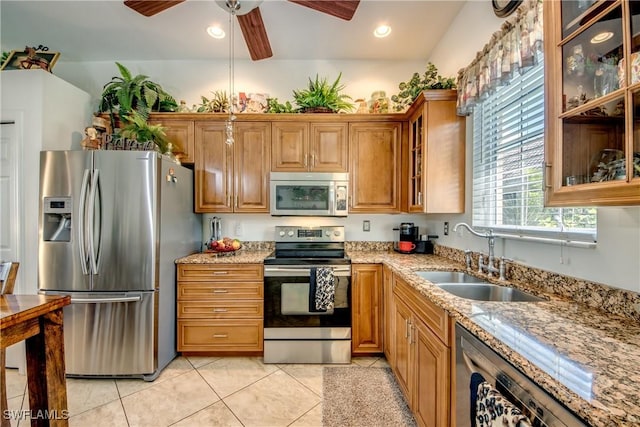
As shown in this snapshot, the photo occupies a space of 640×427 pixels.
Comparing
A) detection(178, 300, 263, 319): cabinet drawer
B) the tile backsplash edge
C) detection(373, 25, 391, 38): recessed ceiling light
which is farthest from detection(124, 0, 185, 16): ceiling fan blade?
the tile backsplash edge

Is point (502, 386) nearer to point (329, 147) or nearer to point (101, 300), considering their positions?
point (329, 147)

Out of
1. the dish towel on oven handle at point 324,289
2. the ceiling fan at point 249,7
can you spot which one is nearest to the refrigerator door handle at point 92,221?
the ceiling fan at point 249,7

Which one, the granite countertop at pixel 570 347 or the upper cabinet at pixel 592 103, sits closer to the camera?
the granite countertop at pixel 570 347

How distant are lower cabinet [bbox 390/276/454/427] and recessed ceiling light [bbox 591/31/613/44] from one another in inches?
45.8

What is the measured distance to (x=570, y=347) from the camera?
2.66 ft

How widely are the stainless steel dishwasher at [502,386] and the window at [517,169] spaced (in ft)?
2.48

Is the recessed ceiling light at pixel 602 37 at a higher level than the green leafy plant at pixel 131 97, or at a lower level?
lower

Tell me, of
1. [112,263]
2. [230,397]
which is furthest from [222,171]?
[230,397]

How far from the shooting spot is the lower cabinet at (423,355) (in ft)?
3.97

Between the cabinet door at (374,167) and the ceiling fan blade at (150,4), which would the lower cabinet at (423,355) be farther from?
the ceiling fan blade at (150,4)

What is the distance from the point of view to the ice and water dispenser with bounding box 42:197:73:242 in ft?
6.79

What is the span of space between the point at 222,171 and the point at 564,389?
9.03 feet

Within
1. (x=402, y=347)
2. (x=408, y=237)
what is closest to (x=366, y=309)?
(x=402, y=347)

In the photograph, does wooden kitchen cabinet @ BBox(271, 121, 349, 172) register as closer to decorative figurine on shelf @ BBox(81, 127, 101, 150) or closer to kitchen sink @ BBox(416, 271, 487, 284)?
kitchen sink @ BBox(416, 271, 487, 284)
